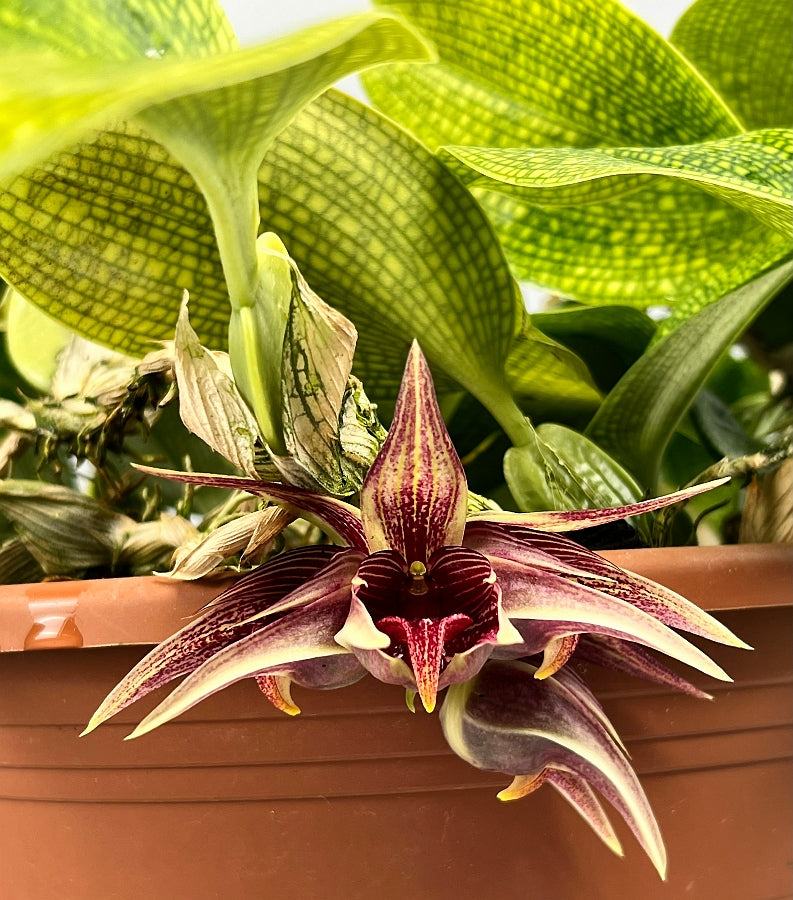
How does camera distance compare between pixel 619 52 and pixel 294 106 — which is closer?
pixel 294 106

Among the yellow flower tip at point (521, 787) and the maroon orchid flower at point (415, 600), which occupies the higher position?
the maroon orchid flower at point (415, 600)

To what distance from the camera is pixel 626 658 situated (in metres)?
0.25

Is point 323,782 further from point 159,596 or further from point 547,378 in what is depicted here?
point 547,378

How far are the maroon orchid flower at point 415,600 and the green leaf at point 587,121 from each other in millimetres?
168

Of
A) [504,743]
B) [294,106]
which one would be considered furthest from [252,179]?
[504,743]

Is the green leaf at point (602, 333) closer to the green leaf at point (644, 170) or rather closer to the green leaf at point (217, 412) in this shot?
the green leaf at point (644, 170)

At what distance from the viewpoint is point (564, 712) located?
9.1 inches

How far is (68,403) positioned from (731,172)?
237 mm

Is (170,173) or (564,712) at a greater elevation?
(170,173)

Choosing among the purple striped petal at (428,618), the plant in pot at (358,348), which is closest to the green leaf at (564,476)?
the plant in pot at (358,348)

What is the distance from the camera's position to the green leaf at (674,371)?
0.35 m

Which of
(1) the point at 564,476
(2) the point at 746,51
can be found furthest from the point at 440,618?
(2) the point at 746,51

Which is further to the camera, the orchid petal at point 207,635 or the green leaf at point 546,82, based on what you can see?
the green leaf at point 546,82

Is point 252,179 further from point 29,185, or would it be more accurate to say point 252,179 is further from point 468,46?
point 468,46
